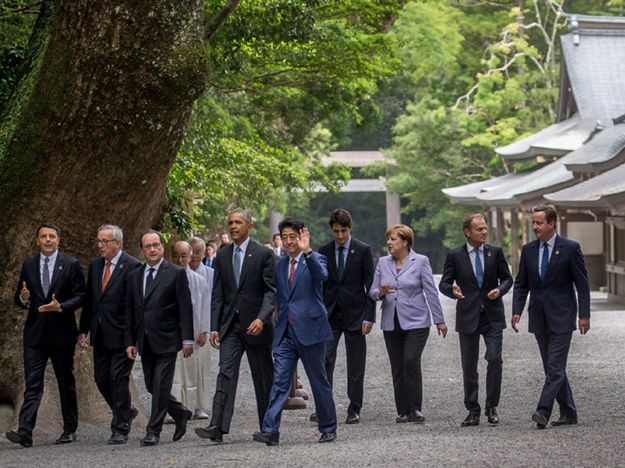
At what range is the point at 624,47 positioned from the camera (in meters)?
47.5

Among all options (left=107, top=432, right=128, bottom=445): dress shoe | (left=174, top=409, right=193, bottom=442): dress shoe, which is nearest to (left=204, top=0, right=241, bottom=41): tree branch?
(left=174, top=409, right=193, bottom=442): dress shoe

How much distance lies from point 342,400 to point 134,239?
122 inches

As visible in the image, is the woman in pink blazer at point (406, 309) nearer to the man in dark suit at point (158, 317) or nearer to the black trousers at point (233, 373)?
the black trousers at point (233, 373)

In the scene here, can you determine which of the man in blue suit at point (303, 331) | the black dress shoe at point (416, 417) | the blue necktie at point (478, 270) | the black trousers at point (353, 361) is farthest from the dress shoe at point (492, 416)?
the man in blue suit at point (303, 331)

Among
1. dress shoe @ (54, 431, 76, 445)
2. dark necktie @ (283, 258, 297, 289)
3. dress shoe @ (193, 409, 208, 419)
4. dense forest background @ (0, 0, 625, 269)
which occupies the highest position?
dense forest background @ (0, 0, 625, 269)

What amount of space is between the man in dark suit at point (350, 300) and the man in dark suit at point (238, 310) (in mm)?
1529

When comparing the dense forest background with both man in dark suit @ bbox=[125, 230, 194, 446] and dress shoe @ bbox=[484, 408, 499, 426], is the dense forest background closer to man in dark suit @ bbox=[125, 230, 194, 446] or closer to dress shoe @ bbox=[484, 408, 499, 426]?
man in dark suit @ bbox=[125, 230, 194, 446]

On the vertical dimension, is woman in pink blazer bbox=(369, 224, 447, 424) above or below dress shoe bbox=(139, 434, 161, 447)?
above

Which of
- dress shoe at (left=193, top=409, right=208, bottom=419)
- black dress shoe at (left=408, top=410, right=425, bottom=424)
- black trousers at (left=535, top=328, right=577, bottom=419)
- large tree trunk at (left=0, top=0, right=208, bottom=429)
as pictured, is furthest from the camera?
dress shoe at (left=193, top=409, right=208, bottom=419)

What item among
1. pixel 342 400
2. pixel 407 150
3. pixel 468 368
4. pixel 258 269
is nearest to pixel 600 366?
pixel 342 400

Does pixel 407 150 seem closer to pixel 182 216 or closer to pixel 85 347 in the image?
pixel 182 216

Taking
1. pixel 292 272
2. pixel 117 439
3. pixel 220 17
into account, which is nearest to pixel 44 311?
pixel 117 439

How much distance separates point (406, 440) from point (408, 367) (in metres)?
1.90

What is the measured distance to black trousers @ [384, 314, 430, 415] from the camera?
1201 cm
